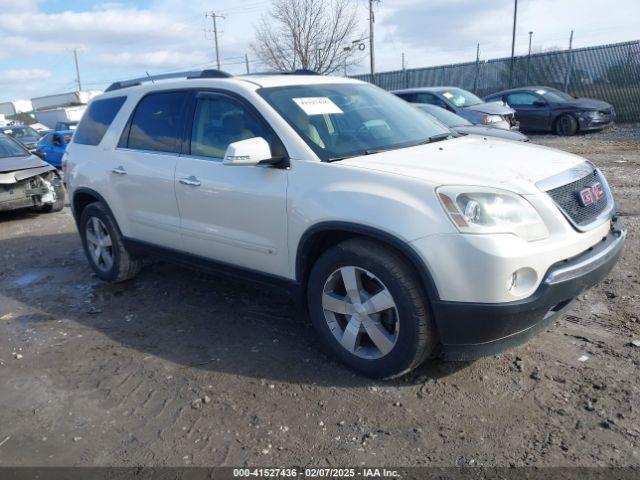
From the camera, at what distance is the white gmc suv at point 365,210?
2848 mm

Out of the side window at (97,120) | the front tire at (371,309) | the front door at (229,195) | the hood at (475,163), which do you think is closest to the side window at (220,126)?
the front door at (229,195)

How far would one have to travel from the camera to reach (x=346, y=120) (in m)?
3.88

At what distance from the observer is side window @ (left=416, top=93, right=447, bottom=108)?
1334cm

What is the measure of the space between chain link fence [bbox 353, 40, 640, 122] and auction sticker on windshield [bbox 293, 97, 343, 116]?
1798cm

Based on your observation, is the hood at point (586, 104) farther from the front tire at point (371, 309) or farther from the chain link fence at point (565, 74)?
the front tire at point (371, 309)

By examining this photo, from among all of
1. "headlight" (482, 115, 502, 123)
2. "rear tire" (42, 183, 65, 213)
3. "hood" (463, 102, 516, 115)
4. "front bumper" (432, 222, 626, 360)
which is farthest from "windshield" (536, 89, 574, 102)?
"front bumper" (432, 222, 626, 360)

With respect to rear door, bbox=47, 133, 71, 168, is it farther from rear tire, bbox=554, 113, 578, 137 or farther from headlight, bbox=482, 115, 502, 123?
rear tire, bbox=554, 113, 578, 137

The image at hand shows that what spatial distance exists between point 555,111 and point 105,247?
47.4 ft

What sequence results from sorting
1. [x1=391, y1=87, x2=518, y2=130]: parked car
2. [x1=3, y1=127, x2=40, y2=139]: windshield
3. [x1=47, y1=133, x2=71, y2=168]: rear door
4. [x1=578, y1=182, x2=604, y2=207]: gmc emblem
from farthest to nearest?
[x1=3, y1=127, x2=40, y2=139]: windshield < [x1=47, y1=133, x2=71, y2=168]: rear door < [x1=391, y1=87, x2=518, y2=130]: parked car < [x1=578, y1=182, x2=604, y2=207]: gmc emblem

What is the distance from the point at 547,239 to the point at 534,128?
1526 cm

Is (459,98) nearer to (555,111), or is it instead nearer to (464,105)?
(464,105)

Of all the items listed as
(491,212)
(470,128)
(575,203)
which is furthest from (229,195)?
(470,128)

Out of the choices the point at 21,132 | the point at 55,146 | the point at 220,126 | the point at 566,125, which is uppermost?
the point at 220,126

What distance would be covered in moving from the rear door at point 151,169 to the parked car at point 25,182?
4.96 metres
